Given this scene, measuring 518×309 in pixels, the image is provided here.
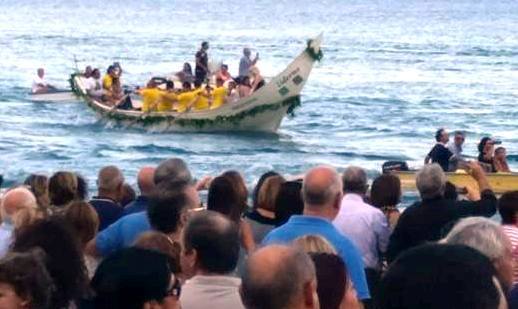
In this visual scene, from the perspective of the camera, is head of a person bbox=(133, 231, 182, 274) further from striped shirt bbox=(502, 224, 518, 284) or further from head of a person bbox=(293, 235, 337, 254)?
striped shirt bbox=(502, 224, 518, 284)

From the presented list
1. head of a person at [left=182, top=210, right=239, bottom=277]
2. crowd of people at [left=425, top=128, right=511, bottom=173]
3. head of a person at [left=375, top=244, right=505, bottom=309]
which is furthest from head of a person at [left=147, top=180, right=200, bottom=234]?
crowd of people at [left=425, top=128, right=511, bottom=173]

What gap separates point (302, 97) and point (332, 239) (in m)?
35.2

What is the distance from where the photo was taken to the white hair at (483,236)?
16.0ft

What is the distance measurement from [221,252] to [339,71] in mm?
48387

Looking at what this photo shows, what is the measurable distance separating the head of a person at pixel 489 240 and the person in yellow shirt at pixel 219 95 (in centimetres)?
2337

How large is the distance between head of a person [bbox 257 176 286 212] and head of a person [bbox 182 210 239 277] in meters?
2.17

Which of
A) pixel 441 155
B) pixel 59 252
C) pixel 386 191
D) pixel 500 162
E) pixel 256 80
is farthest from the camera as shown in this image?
pixel 256 80

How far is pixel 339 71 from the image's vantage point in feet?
176

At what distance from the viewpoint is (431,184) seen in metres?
7.54

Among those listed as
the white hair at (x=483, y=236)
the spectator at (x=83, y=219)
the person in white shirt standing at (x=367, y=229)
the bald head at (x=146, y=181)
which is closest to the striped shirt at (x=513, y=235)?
the person in white shirt standing at (x=367, y=229)

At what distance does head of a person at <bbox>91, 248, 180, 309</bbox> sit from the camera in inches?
181

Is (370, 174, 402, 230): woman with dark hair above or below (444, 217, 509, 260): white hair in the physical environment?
below

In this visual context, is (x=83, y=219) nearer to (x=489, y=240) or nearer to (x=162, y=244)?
(x=162, y=244)

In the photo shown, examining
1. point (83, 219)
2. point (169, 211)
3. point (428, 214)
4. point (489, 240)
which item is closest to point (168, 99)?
point (428, 214)
